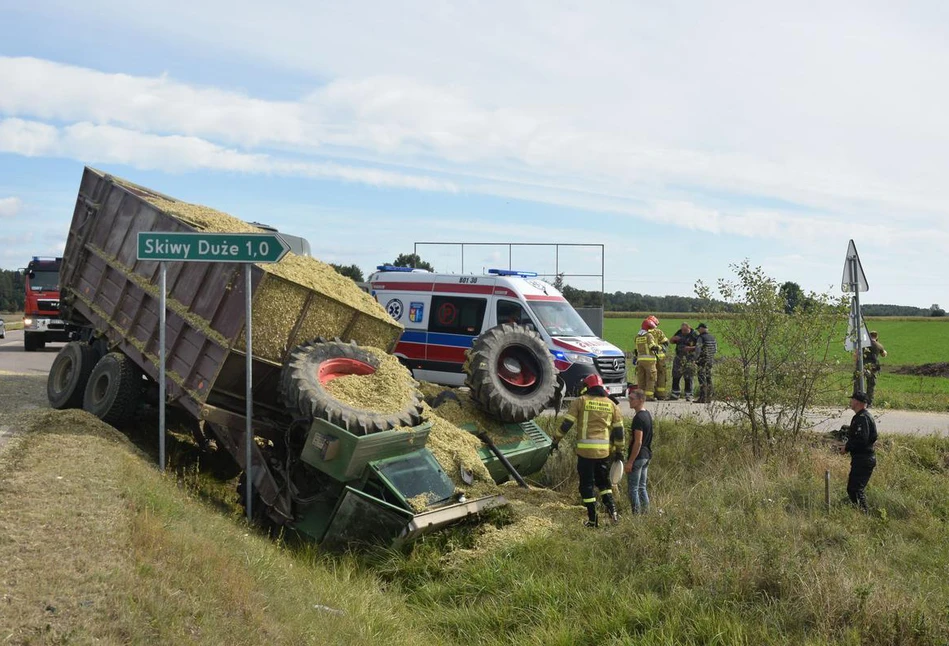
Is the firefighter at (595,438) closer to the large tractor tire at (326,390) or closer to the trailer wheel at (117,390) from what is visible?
the large tractor tire at (326,390)

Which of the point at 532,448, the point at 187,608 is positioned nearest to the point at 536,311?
the point at 532,448

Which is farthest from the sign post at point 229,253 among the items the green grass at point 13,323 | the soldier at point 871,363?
the green grass at point 13,323

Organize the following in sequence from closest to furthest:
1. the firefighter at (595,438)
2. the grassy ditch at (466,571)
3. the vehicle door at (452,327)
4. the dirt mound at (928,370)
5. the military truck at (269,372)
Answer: the grassy ditch at (466,571), the military truck at (269,372), the firefighter at (595,438), the vehicle door at (452,327), the dirt mound at (928,370)

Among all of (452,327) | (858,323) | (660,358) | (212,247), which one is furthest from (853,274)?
(212,247)

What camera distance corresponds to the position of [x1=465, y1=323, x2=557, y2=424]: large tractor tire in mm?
10617

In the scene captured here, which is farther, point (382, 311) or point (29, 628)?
point (382, 311)

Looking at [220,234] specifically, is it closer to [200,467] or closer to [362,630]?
[200,467]

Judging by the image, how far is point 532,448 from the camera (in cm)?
1071

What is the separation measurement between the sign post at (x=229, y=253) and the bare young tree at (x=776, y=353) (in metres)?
6.39

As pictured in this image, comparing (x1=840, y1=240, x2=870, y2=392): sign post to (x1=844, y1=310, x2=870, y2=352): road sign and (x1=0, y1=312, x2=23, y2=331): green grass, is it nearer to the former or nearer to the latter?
(x1=844, y1=310, x2=870, y2=352): road sign

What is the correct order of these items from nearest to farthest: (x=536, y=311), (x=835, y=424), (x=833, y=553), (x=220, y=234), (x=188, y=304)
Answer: (x=833, y=553) → (x=220, y=234) → (x=188, y=304) → (x=835, y=424) → (x=536, y=311)

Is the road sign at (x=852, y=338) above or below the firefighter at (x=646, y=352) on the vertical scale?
above

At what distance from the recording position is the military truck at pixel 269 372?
8172 mm

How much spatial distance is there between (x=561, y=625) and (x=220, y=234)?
5177mm
